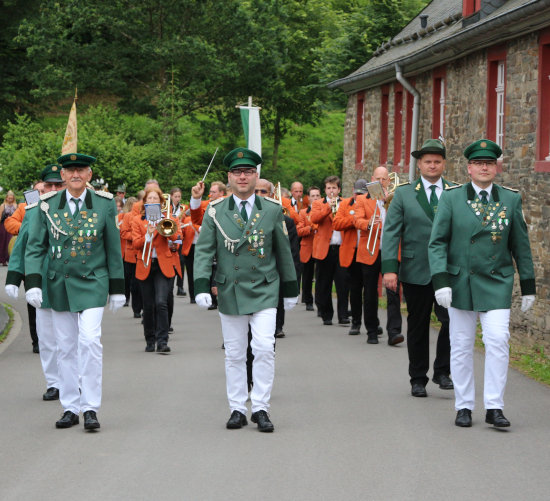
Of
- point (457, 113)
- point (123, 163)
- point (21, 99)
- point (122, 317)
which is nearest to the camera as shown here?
point (122, 317)

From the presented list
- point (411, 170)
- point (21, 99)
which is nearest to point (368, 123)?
point (411, 170)

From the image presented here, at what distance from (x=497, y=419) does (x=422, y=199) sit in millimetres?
2354

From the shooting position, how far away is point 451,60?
2088cm

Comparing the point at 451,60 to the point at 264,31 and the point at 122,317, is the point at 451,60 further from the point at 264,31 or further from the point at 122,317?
the point at 264,31

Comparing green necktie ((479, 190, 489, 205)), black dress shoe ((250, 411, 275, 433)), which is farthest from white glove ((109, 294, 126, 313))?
green necktie ((479, 190, 489, 205))

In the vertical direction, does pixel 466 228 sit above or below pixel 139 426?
above

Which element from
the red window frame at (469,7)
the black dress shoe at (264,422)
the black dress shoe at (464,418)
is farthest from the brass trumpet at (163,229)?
the red window frame at (469,7)

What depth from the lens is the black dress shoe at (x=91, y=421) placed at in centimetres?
804

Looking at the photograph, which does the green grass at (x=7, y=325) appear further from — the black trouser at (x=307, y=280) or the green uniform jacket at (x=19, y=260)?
the green uniform jacket at (x=19, y=260)

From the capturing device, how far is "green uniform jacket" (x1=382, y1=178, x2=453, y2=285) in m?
9.53

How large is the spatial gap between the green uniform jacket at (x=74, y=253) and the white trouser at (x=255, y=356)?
3.01 feet

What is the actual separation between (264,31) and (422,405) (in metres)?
44.4

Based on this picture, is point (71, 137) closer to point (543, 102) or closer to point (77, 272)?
point (543, 102)

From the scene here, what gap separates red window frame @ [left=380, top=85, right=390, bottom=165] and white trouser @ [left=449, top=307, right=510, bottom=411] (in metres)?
20.4
